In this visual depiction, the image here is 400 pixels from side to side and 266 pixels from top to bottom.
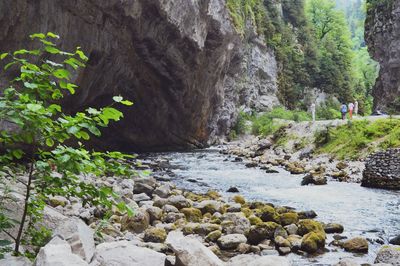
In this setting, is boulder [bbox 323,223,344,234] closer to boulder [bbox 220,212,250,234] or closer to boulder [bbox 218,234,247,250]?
boulder [bbox 220,212,250,234]

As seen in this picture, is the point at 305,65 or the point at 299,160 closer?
the point at 299,160

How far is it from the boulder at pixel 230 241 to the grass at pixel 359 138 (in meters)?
12.0

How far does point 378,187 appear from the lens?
13.6 m

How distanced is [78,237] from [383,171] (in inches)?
484

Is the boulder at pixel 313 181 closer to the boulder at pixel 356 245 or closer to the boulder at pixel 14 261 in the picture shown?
the boulder at pixel 356 245

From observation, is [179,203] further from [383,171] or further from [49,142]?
[383,171]

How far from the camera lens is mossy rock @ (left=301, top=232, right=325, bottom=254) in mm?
6805

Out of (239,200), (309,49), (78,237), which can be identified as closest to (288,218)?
(239,200)

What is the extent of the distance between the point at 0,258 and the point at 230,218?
6207 mm

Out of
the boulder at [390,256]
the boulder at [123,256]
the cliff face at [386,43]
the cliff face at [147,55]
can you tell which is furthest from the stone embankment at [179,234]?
the cliff face at [386,43]

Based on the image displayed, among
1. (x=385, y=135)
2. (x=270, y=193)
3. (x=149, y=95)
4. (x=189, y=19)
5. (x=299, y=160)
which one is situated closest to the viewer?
(x=270, y=193)

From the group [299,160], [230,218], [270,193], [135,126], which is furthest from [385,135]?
[135,126]

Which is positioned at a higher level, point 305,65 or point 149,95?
point 305,65

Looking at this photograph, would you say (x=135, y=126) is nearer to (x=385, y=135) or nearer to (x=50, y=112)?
(x=385, y=135)
